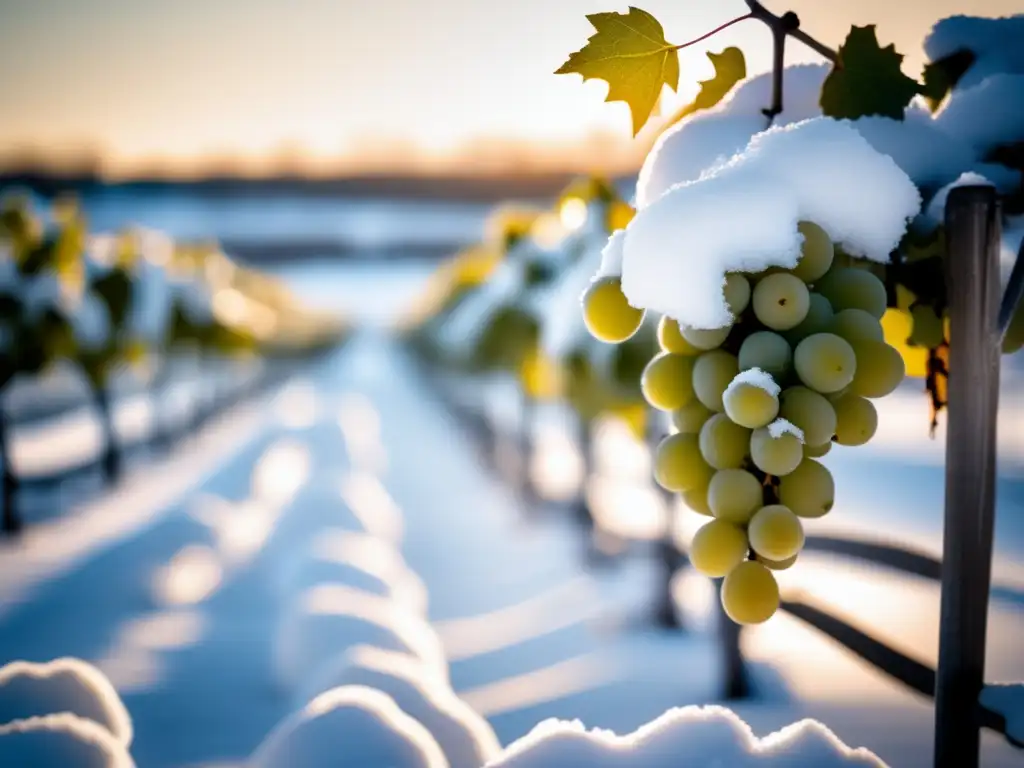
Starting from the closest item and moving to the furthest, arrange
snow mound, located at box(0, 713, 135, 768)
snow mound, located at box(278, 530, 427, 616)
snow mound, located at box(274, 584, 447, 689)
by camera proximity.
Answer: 1. snow mound, located at box(0, 713, 135, 768)
2. snow mound, located at box(274, 584, 447, 689)
3. snow mound, located at box(278, 530, 427, 616)

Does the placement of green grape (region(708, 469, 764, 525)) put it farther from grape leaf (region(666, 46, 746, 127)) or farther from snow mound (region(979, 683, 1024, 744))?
grape leaf (region(666, 46, 746, 127))

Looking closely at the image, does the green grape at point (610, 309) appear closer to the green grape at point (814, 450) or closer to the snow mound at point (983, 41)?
the green grape at point (814, 450)

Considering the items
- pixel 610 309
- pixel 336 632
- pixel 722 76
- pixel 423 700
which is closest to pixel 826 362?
pixel 610 309

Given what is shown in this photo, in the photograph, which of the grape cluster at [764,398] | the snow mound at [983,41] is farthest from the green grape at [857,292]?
the snow mound at [983,41]

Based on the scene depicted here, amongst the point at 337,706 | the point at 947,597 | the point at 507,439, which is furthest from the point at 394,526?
the point at 947,597

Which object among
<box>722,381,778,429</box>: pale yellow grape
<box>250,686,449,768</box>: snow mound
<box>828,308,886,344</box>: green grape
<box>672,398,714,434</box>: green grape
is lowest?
<box>250,686,449,768</box>: snow mound

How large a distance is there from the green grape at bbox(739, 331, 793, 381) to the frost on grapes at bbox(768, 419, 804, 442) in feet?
0.26

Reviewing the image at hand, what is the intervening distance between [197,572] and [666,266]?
498 cm

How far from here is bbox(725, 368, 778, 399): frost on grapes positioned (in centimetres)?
90

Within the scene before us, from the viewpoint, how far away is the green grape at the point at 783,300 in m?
0.95

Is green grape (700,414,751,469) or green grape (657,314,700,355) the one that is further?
green grape (657,314,700,355)

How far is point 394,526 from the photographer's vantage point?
708cm

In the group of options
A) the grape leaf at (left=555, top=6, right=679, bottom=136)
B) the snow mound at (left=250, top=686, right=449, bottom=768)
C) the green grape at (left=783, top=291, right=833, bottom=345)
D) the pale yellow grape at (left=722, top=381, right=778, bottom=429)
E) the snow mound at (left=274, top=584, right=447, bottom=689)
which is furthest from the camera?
the snow mound at (left=274, top=584, right=447, bottom=689)

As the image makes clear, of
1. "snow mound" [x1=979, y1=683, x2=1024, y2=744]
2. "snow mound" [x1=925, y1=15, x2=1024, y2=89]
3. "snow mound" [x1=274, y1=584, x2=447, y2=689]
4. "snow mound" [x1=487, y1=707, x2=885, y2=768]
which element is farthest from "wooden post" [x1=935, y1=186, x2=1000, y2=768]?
"snow mound" [x1=274, y1=584, x2=447, y2=689]
